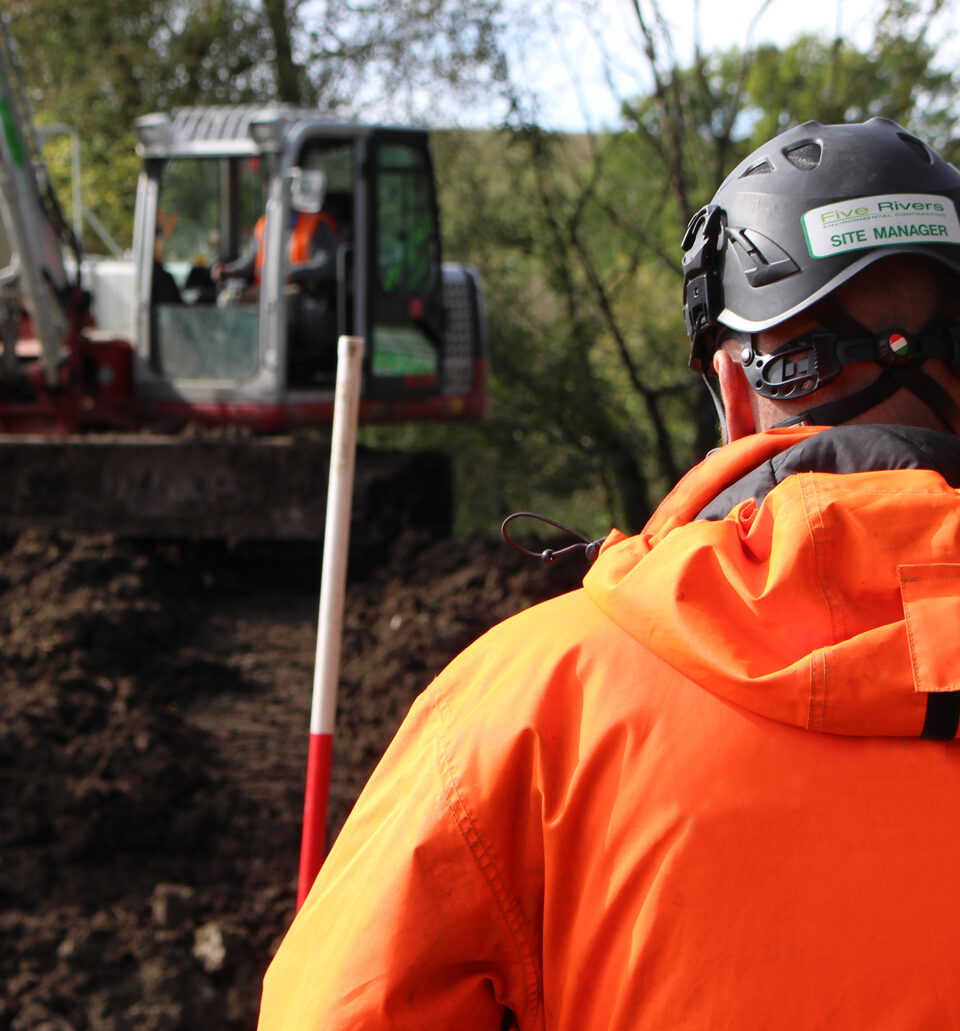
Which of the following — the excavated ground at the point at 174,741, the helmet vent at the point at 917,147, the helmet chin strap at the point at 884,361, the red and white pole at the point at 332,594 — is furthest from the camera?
the excavated ground at the point at 174,741

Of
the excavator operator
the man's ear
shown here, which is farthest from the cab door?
the man's ear

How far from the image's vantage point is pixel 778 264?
4.71 ft

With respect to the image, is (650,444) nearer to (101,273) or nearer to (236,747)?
(101,273)

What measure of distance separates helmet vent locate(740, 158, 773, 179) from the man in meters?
0.49

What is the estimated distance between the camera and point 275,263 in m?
9.31

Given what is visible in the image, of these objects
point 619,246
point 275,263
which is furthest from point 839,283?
point 619,246

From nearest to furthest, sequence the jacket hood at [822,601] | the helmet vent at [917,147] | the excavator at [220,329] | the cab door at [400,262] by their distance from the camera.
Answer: the jacket hood at [822,601] → the helmet vent at [917,147] → the excavator at [220,329] → the cab door at [400,262]

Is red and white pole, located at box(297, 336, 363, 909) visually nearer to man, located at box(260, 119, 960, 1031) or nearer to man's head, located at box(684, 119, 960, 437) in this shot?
man's head, located at box(684, 119, 960, 437)

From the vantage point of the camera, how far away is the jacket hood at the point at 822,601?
101 cm

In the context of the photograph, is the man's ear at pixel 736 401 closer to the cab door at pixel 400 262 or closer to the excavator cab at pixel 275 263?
the excavator cab at pixel 275 263

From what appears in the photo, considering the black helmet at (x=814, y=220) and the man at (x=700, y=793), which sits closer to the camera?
the man at (x=700, y=793)


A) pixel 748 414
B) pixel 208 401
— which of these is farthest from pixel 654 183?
pixel 748 414

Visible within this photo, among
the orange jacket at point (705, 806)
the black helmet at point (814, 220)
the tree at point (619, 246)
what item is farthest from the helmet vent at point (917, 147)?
the tree at point (619, 246)

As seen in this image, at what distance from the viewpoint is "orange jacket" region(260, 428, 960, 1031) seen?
1021 mm
